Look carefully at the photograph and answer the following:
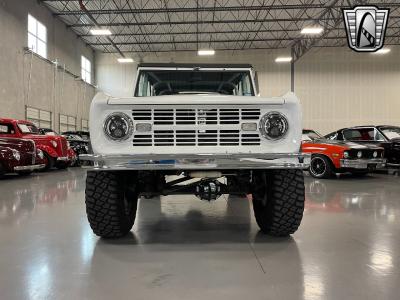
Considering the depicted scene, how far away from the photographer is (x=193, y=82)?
470 centimetres

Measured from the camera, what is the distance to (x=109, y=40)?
2234cm

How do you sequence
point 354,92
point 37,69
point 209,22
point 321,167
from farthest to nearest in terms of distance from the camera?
point 354,92 → point 209,22 → point 37,69 → point 321,167

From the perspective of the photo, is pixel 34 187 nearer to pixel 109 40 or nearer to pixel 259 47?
pixel 109 40

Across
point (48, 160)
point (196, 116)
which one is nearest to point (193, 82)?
point (196, 116)

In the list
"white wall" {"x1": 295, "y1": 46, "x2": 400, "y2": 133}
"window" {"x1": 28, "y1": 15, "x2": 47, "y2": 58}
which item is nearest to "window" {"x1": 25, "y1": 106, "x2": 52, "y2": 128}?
"window" {"x1": 28, "y1": 15, "x2": 47, "y2": 58}

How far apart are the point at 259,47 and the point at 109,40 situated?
9.85m

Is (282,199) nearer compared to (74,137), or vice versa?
(282,199)

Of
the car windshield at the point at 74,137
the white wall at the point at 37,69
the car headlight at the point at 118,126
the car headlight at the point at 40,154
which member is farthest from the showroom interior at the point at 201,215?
the white wall at the point at 37,69

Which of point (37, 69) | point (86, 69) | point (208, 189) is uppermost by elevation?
point (86, 69)

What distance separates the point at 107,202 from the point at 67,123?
60.9 ft

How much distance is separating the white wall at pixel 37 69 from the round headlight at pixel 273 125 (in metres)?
13.7

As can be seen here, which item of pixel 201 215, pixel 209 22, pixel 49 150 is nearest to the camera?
pixel 201 215

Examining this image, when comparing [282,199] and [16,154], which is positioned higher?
[16,154]

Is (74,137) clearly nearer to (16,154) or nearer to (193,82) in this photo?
(16,154)
